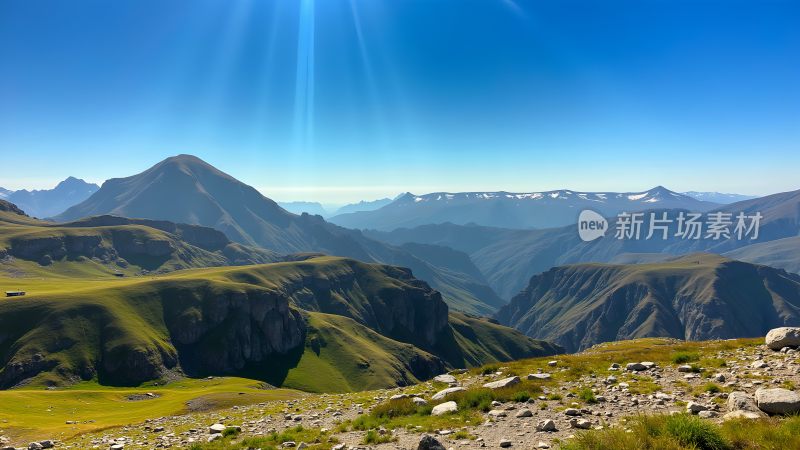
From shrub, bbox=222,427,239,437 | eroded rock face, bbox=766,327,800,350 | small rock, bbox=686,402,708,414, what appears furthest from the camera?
eroded rock face, bbox=766,327,800,350

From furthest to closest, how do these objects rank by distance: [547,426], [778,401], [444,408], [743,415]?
[444,408] → [547,426] → [778,401] → [743,415]

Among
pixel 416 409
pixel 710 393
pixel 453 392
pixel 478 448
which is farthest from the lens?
pixel 453 392

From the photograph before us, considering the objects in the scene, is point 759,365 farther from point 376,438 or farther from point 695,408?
point 376,438

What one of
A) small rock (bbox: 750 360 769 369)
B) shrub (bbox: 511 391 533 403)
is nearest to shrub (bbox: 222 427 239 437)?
shrub (bbox: 511 391 533 403)

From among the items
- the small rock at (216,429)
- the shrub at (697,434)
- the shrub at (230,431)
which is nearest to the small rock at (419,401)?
the shrub at (230,431)

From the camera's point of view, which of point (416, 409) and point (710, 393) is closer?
point (710, 393)

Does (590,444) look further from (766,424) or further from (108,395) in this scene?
(108,395)

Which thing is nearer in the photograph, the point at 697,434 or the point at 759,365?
the point at 697,434

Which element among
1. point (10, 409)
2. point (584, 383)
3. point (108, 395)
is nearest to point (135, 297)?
point (108, 395)

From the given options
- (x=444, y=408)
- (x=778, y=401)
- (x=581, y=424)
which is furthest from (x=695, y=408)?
(x=444, y=408)

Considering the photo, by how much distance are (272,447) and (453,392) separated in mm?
10374

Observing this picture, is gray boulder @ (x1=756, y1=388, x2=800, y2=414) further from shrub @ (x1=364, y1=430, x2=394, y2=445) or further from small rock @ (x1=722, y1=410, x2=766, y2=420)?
shrub @ (x1=364, y1=430, x2=394, y2=445)

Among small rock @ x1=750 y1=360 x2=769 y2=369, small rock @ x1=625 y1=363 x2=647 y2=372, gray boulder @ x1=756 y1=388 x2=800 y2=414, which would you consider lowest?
small rock @ x1=625 y1=363 x2=647 y2=372

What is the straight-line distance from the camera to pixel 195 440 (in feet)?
73.4
